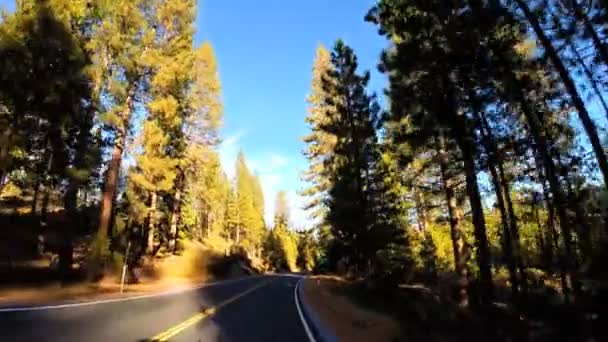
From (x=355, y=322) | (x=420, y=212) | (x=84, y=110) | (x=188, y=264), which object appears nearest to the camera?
(x=355, y=322)

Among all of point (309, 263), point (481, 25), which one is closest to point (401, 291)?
point (481, 25)

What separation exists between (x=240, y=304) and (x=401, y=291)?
8146mm

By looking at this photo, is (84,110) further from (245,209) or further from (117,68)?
(245,209)

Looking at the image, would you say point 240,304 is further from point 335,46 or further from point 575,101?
point 335,46

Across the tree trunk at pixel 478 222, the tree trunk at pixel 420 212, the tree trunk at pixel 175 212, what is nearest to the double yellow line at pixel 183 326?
the tree trunk at pixel 478 222

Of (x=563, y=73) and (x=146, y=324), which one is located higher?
(x=563, y=73)

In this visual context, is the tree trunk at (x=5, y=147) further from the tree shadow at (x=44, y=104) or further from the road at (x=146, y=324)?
the road at (x=146, y=324)

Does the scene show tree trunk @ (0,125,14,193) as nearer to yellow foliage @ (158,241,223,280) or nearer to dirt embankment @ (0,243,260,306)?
dirt embankment @ (0,243,260,306)

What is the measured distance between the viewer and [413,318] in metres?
13.9

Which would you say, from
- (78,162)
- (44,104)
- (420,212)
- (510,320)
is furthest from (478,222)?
(420,212)

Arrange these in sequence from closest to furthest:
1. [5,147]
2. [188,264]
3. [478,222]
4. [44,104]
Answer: [478,222] < [5,147] < [44,104] < [188,264]

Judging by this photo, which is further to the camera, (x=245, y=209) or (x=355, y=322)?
(x=245, y=209)

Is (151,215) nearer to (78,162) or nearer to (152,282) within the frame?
(152,282)

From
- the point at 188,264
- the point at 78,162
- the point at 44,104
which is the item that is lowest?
the point at 188,264
